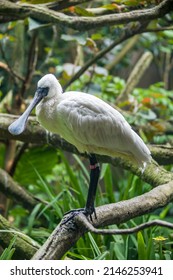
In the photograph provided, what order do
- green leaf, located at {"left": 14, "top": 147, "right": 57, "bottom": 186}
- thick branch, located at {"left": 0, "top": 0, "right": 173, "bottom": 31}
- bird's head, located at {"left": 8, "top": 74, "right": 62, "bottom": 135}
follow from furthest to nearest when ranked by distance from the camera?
green leaf, located at {"left": 14, "top": 147, "right": 57, "bottom": 186} → thick branch, located at {"left": 0, "top": 0, "right": 173, "bottom": 31} → bird's head, located at {"left": 8, "top": 74, "right": 62, "bottom": 135}

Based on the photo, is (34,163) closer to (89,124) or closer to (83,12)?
(83,12)

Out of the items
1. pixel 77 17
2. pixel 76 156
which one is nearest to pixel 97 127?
pixel 77 17

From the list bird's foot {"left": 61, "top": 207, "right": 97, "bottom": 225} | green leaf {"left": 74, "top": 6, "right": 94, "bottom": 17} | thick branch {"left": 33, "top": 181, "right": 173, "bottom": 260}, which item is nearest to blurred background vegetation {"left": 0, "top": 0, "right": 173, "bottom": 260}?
green leaf {"left": 74, "top": 6, "right": 94, "bottom": 17}

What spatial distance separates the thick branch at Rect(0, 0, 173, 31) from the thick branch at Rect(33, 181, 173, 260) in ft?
2.49

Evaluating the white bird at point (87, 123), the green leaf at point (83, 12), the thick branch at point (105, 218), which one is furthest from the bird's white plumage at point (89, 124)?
the green leaf at point (83, 12)

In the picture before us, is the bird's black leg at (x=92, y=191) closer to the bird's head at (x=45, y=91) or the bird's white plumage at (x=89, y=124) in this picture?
the bird's white plumage at (x=89, y=124)

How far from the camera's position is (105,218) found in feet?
6.91

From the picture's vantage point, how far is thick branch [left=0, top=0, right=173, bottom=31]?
8.56 feet

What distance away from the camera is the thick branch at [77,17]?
8.56 feet

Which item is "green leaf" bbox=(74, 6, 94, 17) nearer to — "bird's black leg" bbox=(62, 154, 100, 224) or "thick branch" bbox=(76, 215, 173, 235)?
"bird's black leg" bbox=(62, 154, 100, 224)

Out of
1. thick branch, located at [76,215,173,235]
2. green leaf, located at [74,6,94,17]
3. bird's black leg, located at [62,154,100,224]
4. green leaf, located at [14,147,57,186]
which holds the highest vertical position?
green leaf, located at [74,6,94,17]

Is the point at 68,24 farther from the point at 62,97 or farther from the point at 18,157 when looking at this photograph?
the point at 18,157

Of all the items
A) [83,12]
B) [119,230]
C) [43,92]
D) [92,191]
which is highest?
[83,12]

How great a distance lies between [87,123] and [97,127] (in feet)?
0.15
